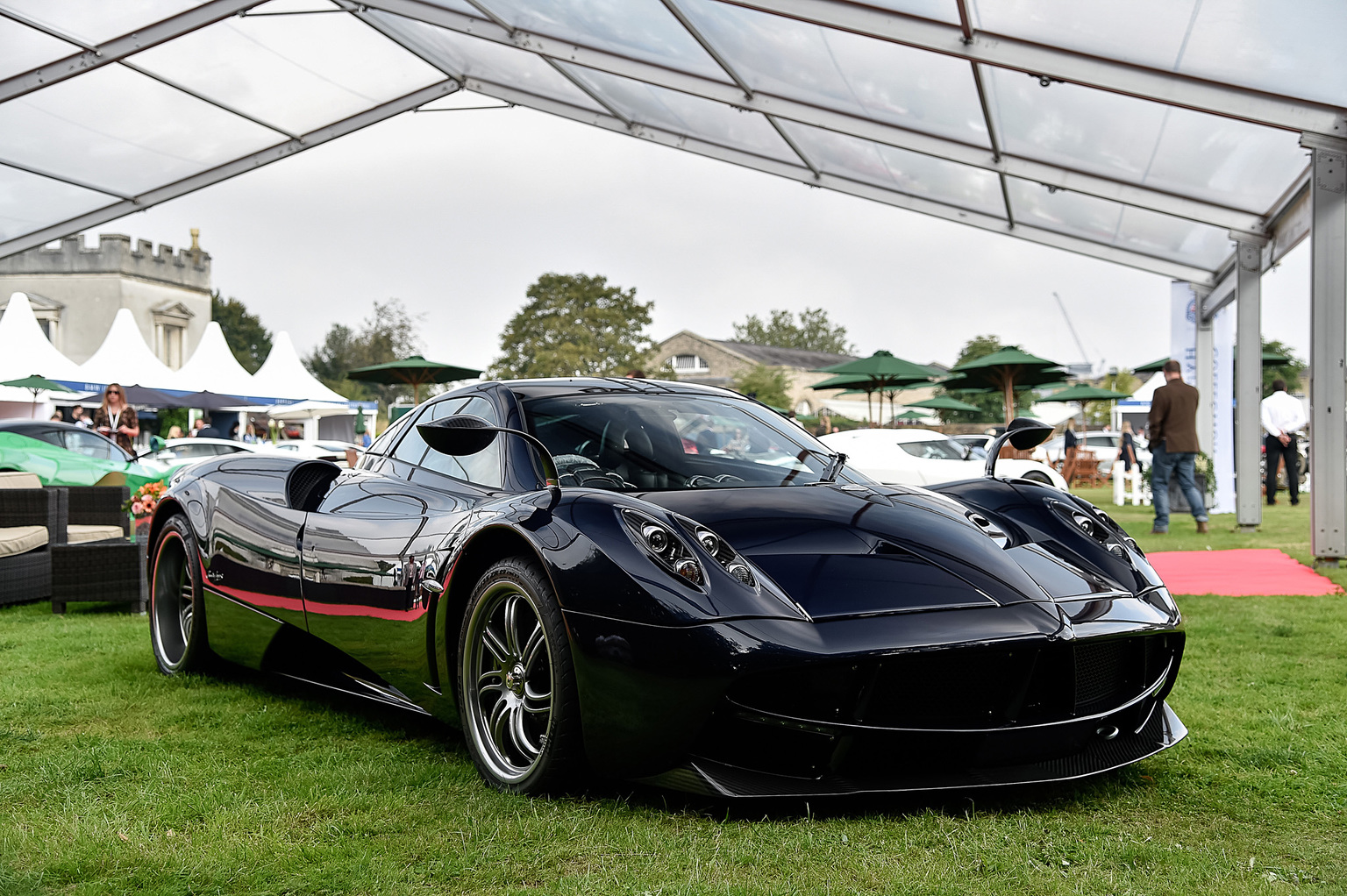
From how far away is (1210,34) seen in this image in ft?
25.2

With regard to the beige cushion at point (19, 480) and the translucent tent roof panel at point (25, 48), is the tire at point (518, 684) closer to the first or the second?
the beige cushion at point (19, 480)

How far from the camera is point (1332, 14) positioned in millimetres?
7062

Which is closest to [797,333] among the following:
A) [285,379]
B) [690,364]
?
[690,364]

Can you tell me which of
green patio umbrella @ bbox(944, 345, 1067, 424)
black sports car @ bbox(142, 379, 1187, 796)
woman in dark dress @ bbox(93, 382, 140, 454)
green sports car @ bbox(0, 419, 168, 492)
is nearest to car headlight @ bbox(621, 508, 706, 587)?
black sports car @ bbox(142, 379, 1187, 796)

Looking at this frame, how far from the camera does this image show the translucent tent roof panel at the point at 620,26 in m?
10.6

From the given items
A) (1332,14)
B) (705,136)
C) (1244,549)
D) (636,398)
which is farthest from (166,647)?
(705,136)

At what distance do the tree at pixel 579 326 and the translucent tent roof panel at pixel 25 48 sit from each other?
53.5 m

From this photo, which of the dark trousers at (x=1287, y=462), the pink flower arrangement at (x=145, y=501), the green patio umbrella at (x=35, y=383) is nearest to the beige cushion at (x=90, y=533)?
the pink flower arrangement at (x=145, y=501)

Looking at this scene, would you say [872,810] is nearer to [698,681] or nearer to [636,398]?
[698,681]

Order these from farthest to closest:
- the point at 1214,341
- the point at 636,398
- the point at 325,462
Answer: the point at 1214,341, the point at 325,462, the point at 636,398

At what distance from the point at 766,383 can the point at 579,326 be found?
44.0 feet

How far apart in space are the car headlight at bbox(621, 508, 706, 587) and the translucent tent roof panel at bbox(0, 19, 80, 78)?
10.5m

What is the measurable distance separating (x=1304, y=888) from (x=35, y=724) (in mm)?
4028

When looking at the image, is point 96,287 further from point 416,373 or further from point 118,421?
point 118,421
